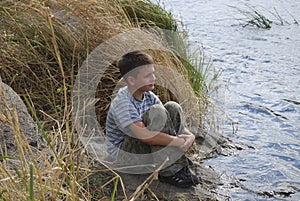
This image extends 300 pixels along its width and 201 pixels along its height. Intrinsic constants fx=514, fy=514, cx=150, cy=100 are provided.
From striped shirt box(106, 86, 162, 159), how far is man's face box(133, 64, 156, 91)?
0.09 meters

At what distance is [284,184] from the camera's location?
407 centimetres

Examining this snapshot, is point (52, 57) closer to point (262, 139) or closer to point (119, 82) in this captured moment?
point (119, 82)

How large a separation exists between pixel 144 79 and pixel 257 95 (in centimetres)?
298

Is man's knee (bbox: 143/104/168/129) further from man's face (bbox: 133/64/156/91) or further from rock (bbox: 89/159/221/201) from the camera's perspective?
rock (bbox: 89/159/221/201)

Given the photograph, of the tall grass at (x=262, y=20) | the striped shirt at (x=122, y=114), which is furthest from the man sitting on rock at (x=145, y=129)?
Answer: the tall grass at (x=262, y=20)

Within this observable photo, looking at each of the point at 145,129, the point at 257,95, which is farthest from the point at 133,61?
the point at 257,95

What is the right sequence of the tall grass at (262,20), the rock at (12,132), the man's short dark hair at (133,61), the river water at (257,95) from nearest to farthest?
the rock at (12,132) → the man's short dark hair at (133,61) → the river water at (257,95) → the tall grass at (262,20)

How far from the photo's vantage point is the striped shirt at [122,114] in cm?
339

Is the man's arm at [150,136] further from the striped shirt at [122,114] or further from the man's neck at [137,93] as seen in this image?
the man's neck at [137,93]

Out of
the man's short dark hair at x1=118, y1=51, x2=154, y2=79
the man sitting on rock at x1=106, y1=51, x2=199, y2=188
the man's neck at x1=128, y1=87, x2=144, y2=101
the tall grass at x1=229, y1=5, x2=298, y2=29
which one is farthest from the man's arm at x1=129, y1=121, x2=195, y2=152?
the tall grass at x1=229, y1=5, x2=298, y2=29

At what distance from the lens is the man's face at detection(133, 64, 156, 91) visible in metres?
3.43

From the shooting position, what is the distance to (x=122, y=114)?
3.40 meters

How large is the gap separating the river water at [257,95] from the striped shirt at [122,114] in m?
0.87

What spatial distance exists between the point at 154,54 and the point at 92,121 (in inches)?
34.2
